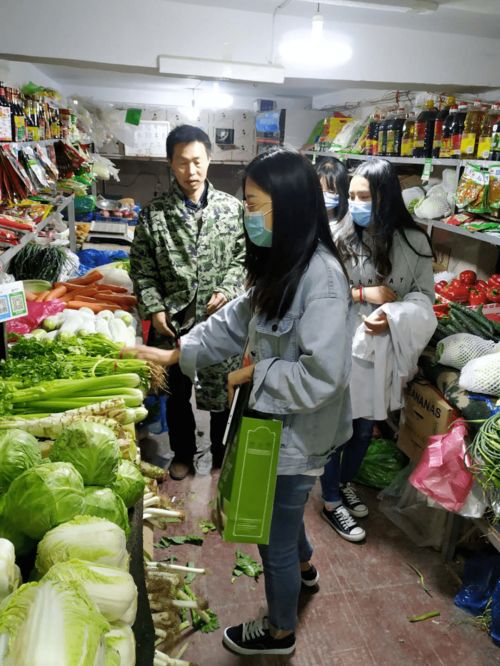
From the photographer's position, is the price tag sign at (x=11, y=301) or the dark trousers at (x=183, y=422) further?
the dark trousers at (x=183, y=422)

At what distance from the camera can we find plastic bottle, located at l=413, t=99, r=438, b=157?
3.62 metres

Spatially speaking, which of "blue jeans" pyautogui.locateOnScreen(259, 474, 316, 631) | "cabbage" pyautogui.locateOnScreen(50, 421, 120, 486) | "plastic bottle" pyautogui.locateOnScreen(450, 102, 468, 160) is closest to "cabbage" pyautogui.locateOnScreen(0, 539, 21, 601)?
"cabbage" pyautogui.locateOnScreen(50, 421, 120, 486)

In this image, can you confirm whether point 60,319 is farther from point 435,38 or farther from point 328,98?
point 328,98

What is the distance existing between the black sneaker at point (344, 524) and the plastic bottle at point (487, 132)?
85.8 inches

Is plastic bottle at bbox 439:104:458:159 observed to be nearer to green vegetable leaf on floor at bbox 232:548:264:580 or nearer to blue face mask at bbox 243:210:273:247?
blue face mask at bbox 243:210:273:247

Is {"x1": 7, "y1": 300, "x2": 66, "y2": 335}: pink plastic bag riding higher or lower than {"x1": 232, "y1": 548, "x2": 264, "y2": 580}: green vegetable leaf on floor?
higher

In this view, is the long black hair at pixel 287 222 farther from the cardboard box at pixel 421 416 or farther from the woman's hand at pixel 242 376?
the cardboard box at pixel 421 416

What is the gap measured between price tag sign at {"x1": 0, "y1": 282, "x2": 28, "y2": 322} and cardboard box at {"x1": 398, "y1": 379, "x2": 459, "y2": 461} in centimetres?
195

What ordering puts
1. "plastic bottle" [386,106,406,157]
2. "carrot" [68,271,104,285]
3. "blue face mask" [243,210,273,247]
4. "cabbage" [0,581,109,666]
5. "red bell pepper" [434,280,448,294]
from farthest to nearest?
1. "plastic bottle" [386,106,406,157]
2. "carrot" [68,271,104,285]
3. "red bell pepper" [434,280,448,294]
4. "blue face mask" [243,210,273,247]
5. "cabbage" [0,581,109,666]

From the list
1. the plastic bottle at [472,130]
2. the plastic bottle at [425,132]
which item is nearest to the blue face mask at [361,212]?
the plastic bottle at [472,130]

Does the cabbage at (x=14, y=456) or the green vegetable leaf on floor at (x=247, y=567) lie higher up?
the cabbage at (x=14, y=456)

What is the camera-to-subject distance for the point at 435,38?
3961 mm

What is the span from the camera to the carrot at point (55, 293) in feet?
11.1

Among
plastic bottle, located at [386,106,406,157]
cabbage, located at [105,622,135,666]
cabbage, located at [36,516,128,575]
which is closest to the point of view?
cabbage, located at [105,622,135,666]
